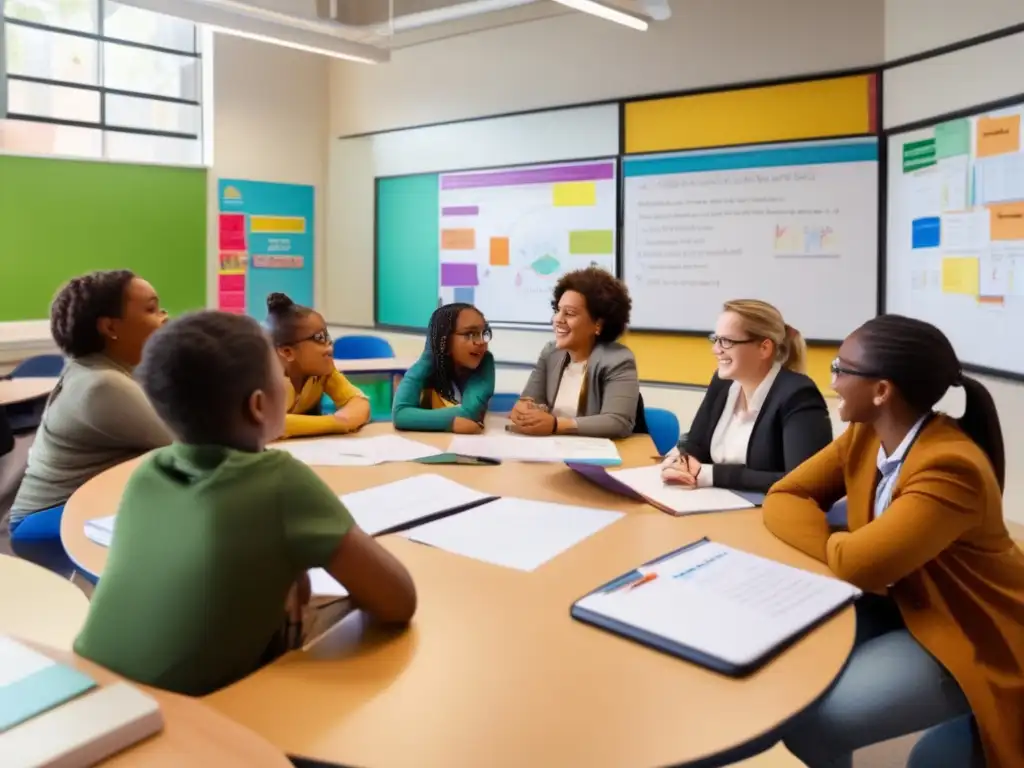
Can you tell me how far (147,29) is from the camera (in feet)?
18.8

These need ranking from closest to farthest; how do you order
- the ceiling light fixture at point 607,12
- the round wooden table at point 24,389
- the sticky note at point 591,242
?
the round wooden table at point 24,389, the ceiling light fixture at point 607,12, the sticky note at point 591,242

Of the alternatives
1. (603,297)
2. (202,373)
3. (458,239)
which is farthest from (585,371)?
(458,239)

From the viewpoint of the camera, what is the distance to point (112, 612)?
1099 millimetres

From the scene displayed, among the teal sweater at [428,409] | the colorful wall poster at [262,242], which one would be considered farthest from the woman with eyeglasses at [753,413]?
the colorful wall poster at [262,242]

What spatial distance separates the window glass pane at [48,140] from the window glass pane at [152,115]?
0.63 feet

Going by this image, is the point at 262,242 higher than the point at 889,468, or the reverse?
the point at 262,242

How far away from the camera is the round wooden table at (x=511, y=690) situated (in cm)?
94

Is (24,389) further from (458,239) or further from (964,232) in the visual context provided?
(964,232)

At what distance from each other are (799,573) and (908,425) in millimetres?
392

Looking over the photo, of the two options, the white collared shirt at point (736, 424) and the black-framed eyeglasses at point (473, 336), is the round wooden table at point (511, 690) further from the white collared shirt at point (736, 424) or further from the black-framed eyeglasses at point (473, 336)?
the black-framed eyeglasses at point (473, 336)

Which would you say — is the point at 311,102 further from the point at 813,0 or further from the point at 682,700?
the point at 682,700

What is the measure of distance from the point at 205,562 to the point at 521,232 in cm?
453

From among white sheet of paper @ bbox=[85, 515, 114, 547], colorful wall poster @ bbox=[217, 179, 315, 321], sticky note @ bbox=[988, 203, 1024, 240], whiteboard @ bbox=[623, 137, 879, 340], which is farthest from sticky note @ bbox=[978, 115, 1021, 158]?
colorful wall poster @ bbox=[217, 179, 315, 321]

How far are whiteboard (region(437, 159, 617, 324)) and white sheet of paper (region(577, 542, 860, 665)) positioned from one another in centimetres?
368
